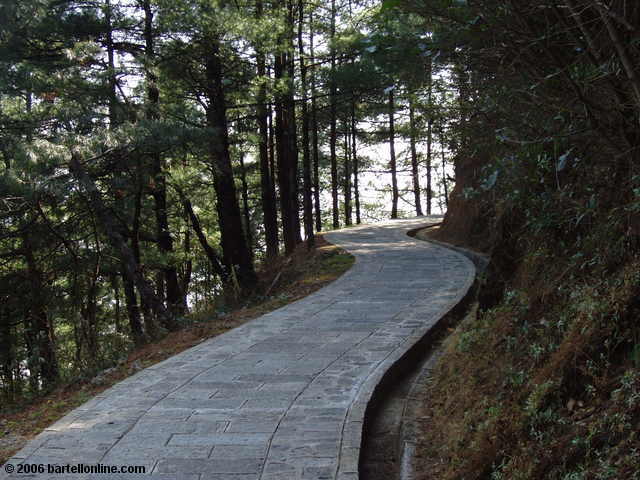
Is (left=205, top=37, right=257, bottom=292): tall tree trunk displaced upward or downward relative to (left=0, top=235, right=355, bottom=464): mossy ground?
upward

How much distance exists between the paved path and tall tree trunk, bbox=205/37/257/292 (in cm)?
618

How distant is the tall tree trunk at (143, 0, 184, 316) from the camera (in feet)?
43.4

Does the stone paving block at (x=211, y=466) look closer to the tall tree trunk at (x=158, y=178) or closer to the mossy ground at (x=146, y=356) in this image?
the mossy ground at (x=146, y=356)

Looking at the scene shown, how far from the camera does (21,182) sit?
9.82 m

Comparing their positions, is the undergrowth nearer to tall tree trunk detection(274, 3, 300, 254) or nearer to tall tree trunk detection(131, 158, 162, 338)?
tall tree trunk detection(131, 158, 162, 338)

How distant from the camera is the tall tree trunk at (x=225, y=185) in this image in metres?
14.5

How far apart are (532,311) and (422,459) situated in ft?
4.76

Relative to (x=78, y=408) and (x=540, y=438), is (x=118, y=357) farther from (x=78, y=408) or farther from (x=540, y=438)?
(x=540, y=438)

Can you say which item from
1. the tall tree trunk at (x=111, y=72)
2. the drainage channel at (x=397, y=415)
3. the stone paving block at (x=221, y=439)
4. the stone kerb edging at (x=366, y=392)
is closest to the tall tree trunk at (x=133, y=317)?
the tall tree trunk at (x=111, y=72)

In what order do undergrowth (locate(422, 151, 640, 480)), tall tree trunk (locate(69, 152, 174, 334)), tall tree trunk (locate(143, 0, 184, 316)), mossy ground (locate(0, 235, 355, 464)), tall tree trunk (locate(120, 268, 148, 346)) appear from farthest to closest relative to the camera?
tall tree trunk (locate(143, 0, 184, 316)) < tall tree trunk (locate(69, 152, 174, 334)) < tall tree trunk (locate(120, 268, 148, 346)) < mossy ground (locate(0, 235, 355, 464)) < undergrowth (locate(422, 151, 640, 480))

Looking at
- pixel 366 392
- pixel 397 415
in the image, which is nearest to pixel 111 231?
pixel 366 392

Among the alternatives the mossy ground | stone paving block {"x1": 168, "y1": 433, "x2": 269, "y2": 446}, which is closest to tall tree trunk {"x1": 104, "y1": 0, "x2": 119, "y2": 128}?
the mossy ground

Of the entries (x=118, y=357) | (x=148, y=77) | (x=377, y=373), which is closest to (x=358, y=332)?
(x=377, y=373)

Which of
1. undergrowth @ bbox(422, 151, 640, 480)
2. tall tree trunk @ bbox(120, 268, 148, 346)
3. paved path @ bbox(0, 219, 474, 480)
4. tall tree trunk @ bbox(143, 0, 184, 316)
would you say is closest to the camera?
undergrowth @ bbox(422, 151, 640, 480)
